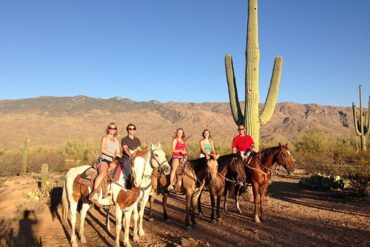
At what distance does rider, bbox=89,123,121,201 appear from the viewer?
7.49 m

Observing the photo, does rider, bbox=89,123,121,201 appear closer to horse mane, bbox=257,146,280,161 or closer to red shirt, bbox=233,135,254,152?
horse mane, bbox=257,146,280,161

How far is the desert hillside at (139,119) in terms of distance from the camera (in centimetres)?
6278

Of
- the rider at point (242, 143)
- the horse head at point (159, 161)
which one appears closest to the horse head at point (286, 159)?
the rider at point (242, 143)

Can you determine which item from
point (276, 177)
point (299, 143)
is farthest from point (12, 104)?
point (276, 177)

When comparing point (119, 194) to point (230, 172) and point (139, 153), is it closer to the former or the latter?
point (139, 153)

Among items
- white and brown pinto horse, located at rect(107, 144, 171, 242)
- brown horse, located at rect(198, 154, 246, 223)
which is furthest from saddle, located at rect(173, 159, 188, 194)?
white and brown pinto horse, located at rect(107, 144, 171, 242)

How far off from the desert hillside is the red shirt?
146 ft

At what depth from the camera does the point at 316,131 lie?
32625mm

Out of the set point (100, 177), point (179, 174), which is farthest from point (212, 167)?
point (100, 177)

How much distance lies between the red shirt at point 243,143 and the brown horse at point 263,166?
77 centimetres

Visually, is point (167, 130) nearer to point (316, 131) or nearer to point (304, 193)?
point (316, 131)

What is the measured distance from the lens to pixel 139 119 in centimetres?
8038

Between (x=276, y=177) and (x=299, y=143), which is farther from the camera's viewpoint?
(x=299, y=143)

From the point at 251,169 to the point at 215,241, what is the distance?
9.44ft
